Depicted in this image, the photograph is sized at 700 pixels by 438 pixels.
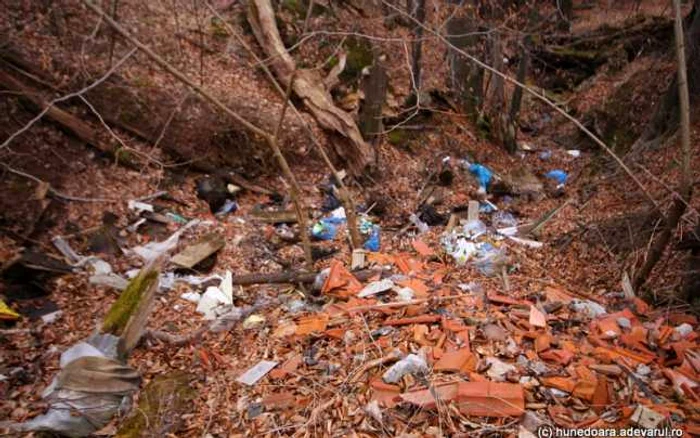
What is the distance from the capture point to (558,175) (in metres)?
8.51

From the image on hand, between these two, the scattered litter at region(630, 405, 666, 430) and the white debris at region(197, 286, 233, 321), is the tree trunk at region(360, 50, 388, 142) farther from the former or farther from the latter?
the scattered litter at region(630, 405, 666, 430)

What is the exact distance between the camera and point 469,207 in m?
6.61

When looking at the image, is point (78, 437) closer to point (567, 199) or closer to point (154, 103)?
point (154, 103)

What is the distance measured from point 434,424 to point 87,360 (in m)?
2.38

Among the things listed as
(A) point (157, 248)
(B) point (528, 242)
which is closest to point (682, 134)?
(B) point (528, 242)

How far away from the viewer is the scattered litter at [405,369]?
280 cm

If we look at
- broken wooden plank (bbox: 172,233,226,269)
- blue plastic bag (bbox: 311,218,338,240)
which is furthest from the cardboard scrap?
blue plastic bag (bbox: 311,218,338,240)

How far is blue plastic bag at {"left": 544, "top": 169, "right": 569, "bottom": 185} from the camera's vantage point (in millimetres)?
A: 8362

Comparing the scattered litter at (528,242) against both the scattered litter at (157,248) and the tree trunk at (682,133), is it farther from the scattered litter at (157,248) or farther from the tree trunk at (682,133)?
the scattered litter at (157,248)

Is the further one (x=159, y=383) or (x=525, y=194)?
(x=525, y=194)

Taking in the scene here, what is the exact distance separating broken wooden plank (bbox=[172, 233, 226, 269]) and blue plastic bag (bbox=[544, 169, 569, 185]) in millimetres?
6611

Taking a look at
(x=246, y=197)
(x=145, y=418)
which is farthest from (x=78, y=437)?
(x=246, y=197)

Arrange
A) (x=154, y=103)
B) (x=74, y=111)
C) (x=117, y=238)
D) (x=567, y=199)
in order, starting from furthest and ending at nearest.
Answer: (x=567, y=199) → (x=154, y=103) → (x=74, y=111) → (x=117, y=238)

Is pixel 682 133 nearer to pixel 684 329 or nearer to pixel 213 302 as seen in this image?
pixel 684 329
